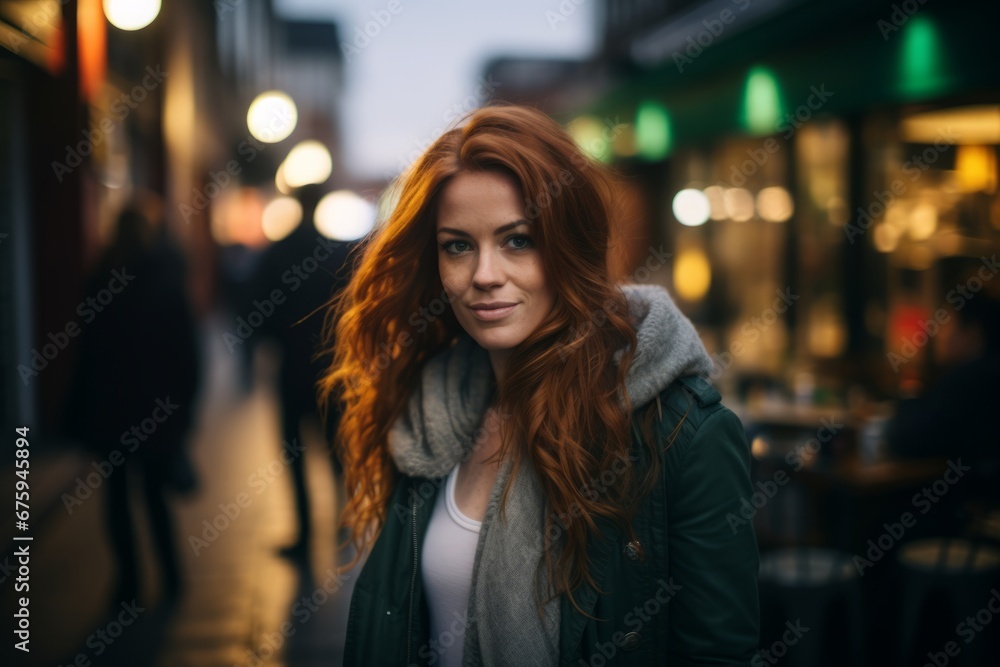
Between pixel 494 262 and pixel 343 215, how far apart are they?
5043mm

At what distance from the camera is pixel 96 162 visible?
371 inches

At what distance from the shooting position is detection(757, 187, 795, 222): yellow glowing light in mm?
9715

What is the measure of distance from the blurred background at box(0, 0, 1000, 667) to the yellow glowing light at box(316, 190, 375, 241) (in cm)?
4

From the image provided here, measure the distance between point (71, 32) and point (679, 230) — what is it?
8609 mm

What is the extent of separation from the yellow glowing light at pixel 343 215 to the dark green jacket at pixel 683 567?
422 centimetres

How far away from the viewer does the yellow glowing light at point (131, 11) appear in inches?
249

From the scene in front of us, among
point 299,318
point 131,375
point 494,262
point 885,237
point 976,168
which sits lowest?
point 131,375

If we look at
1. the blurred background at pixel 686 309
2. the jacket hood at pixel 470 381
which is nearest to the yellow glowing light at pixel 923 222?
the blurred background at pixel 686 309

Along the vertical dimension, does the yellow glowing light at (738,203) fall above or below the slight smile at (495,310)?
above

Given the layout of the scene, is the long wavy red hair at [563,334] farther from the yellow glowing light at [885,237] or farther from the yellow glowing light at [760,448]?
the yellow glowing light at [885,237]

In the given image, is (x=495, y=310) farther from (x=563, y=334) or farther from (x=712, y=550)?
(x=712, y=550)

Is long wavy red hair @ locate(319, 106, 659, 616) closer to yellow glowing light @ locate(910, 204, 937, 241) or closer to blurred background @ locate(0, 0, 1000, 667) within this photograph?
blurred background @ locate(0, 0, 1000, 667)

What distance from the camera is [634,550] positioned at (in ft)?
5.65

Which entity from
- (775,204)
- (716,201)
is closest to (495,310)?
(775,204)
